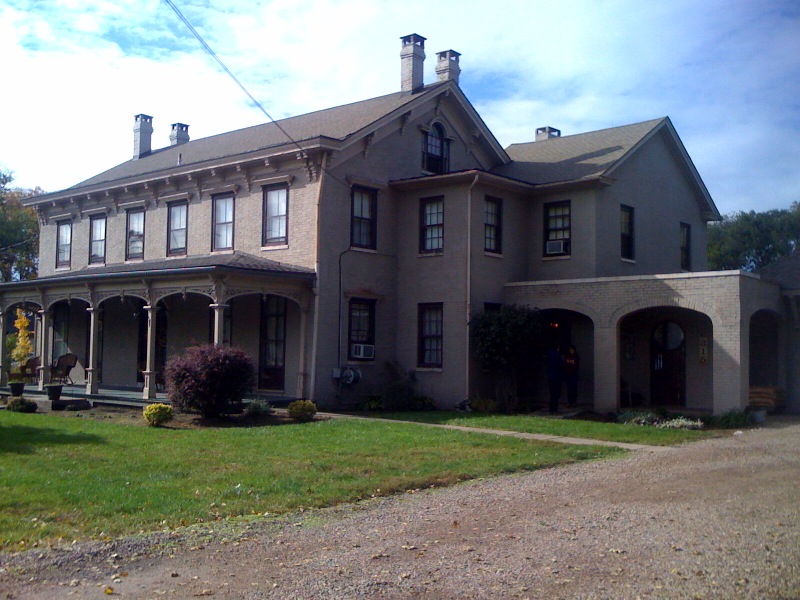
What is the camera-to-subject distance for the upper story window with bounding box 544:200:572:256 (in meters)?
23.9

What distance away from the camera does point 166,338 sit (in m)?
26.2

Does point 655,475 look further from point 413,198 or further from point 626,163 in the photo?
point 626,163

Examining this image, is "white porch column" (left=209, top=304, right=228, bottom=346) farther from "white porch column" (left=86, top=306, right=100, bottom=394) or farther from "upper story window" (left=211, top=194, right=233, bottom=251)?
"white porch column" (left=86, top=306, right=100, bottom=394)

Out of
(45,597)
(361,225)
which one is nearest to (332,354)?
(361,225)

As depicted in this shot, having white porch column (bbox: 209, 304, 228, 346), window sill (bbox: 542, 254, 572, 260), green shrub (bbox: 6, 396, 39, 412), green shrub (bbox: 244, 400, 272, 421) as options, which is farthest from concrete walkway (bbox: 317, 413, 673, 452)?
green shrub (bbox: 6, 396, 39, 412)

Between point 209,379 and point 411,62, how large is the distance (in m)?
11.9

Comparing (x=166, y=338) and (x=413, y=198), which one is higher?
(x=413, y=198)

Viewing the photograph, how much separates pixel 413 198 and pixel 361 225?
5.47 feet

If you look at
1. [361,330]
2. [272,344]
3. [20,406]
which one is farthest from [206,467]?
[361,330]

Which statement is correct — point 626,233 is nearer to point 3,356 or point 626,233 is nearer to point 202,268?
point 202,268

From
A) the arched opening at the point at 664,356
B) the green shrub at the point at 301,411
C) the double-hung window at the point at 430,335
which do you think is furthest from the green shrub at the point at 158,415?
the arched opening at the point at 664,356

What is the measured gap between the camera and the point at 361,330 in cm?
2294

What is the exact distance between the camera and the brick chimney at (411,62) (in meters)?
24.8

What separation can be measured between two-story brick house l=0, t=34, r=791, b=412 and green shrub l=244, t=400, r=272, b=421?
2221 mm
